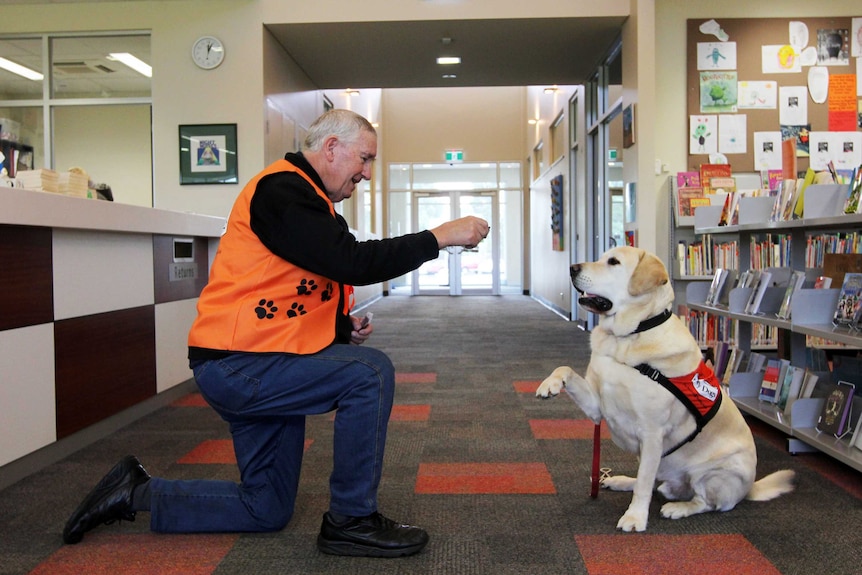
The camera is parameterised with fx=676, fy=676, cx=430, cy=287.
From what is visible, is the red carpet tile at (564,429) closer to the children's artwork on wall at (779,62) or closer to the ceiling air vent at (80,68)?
the children's artwork on wall at (779,62)

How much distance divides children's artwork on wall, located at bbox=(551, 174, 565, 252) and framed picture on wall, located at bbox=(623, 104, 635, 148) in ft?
11.1

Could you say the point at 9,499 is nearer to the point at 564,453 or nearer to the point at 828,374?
the point at 564,453

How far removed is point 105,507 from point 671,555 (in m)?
1.60

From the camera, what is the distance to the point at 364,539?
183cm

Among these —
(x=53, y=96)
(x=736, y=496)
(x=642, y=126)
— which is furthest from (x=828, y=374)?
(x=53, y=96)

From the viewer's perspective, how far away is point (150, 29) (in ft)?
18.6

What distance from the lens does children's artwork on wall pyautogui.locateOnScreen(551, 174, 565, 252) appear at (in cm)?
923

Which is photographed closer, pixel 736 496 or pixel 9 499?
pixel 736 496

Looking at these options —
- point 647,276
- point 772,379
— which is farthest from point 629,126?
point 647,276

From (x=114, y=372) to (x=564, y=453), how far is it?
2.14m

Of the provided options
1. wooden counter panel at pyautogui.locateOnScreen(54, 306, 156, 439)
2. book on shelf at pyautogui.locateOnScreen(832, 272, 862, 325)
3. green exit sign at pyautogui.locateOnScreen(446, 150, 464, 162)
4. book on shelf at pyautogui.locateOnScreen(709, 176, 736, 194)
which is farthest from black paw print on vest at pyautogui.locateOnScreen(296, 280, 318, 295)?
green exit sign at pyautogui.locateOnScreen(446, 150, 464, 162)

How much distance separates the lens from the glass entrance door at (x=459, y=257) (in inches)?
550

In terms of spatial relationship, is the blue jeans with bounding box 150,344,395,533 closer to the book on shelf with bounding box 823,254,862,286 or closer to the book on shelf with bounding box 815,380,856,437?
the book on shelf with bounding box 815,380,856,437

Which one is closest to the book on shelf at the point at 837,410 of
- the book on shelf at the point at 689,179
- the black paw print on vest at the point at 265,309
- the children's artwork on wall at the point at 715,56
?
the black paw print on vest at the point at 265,309
